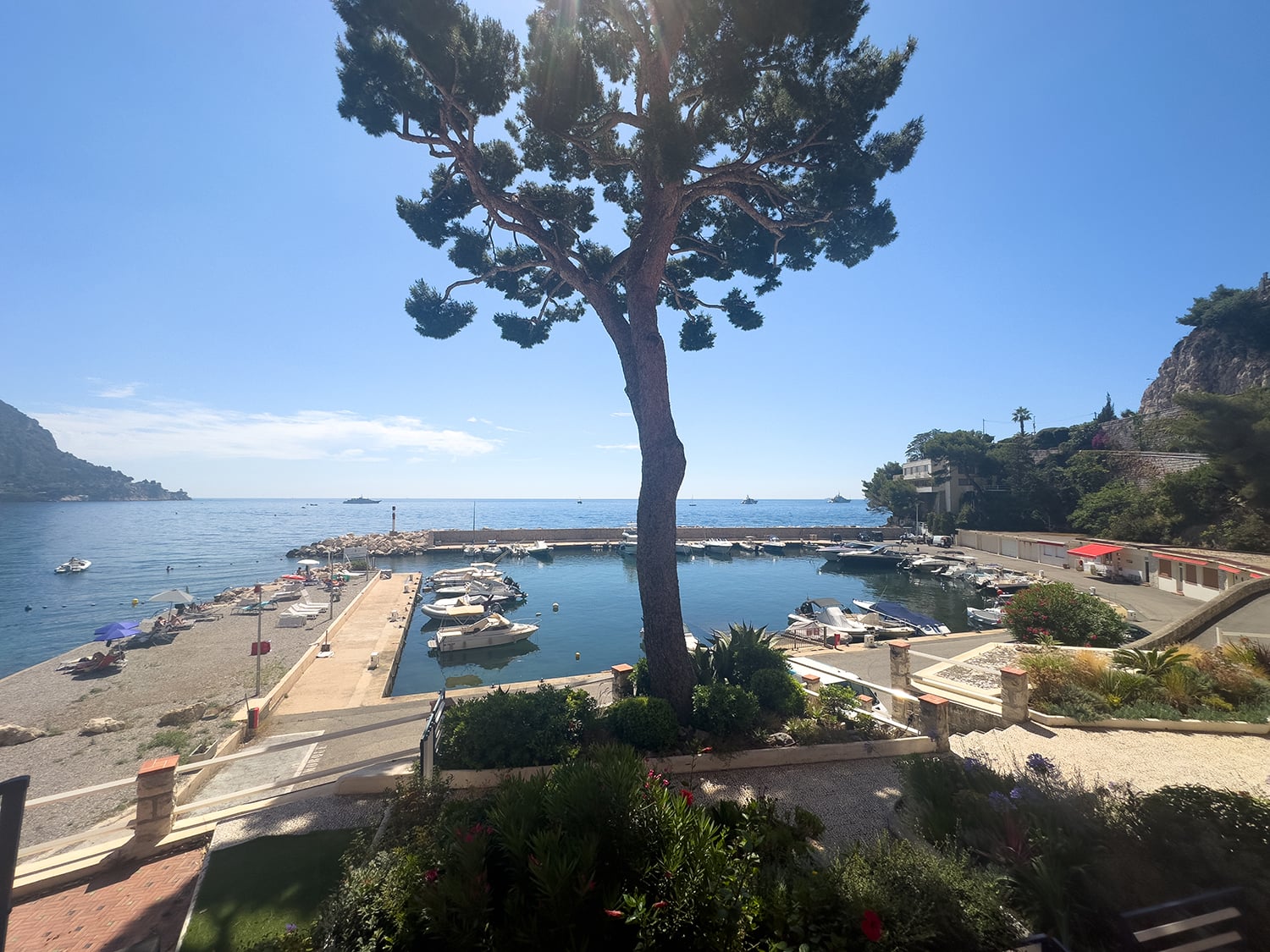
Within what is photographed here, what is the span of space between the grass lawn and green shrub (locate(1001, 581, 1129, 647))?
15702mm

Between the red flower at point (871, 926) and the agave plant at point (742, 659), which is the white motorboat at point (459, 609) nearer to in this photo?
the agave plant at point (742, 659)

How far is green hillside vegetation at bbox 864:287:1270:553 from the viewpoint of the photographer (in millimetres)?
27422

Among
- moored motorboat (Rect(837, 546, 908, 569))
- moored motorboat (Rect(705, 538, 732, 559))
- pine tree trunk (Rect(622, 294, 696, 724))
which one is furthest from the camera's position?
moored motorboat (Rect(705, 538, 732, 559))

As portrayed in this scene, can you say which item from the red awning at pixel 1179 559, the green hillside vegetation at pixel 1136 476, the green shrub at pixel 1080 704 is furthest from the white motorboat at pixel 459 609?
the green hillside vegetation at pixel 1136 476

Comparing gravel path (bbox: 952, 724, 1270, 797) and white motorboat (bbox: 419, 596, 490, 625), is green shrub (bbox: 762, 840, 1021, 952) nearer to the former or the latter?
gravel path (bbox: 952, 724, 1270, 797)

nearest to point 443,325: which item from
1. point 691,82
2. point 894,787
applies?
point 691,82

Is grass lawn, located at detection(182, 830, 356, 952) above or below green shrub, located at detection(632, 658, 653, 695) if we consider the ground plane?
below

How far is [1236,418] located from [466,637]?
1632 inches

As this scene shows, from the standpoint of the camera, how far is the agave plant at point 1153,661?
9.85 metres

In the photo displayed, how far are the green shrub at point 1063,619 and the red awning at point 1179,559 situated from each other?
16.3 m

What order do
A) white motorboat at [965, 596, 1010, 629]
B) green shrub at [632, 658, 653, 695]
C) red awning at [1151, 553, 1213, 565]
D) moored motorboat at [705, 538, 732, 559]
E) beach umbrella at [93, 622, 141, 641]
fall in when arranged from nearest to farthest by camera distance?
green shrub at [632, 658, 653, 695] → beach umbrella at [93, 622, 141, 641] → red awning at [1151, 553, 1213, 565] → white motorboat at [965, 596, 1010, 629] → moored motorboat at [705, 538, 732, 559]

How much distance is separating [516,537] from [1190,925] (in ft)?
223

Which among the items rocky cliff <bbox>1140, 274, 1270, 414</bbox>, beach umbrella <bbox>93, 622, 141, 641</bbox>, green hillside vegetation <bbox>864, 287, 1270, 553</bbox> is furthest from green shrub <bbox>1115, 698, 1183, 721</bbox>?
rocky cliff <bbox>1140, 274, 1270, 414</bbox>

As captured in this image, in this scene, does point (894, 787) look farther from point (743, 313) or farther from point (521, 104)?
point (521, 104)
